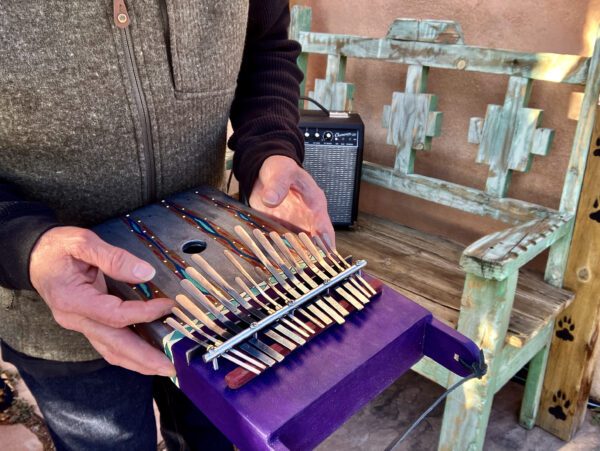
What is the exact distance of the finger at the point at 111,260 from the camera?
64 centimetres

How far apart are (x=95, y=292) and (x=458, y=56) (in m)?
1.33

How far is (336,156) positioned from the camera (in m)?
1.79

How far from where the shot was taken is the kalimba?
591 mm

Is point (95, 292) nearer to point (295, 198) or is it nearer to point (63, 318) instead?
point (63, 318)

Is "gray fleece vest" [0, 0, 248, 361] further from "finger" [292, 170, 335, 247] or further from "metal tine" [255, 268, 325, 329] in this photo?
"metal tine" [255, 268, 325, 329]

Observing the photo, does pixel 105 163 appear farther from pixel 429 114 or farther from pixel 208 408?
pixel 429 114

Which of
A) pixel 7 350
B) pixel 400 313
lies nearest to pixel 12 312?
pixel 7 350

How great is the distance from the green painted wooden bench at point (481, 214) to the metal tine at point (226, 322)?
721mm

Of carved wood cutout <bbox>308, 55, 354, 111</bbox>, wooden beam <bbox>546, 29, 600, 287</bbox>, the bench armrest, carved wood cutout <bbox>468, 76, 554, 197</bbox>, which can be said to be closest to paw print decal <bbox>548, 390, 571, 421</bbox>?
wooden beam <bbox>546, 29, 600, 287</bbox>

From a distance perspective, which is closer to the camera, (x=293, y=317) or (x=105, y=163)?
(x=293, y=317)

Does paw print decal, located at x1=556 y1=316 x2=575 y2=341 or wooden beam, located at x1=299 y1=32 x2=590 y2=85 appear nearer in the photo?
wooden beam, located at x1=299 y1=32 x2=590 y2=85

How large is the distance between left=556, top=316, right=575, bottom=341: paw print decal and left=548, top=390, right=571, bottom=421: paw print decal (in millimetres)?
203

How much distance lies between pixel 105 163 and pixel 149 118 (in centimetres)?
9

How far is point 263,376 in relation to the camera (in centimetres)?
61
